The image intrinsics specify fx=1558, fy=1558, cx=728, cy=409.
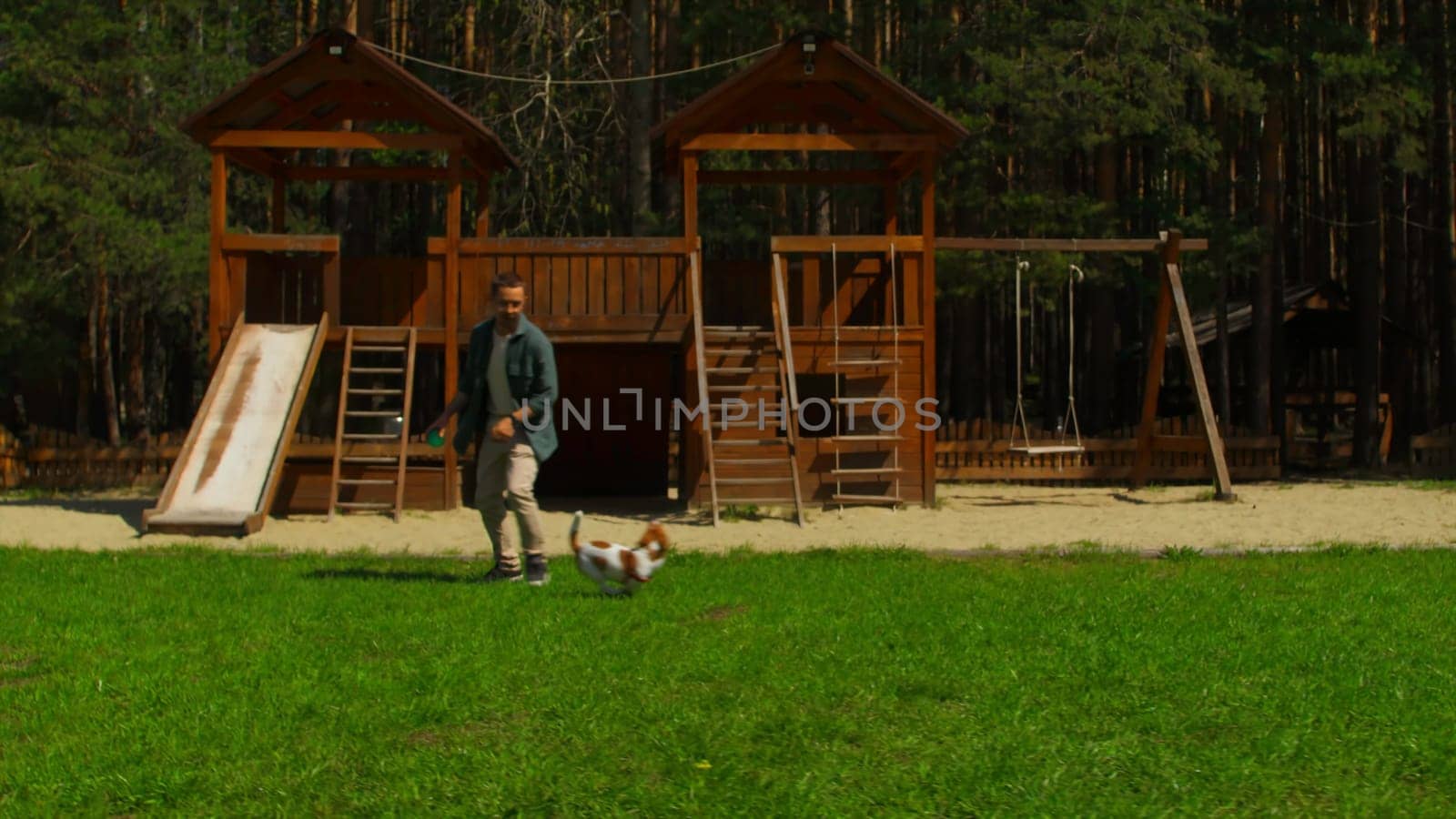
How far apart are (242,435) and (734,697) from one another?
9969 millimetres

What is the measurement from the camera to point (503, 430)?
922 cm

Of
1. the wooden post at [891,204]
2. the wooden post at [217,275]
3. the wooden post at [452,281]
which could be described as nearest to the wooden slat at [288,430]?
the wooden post at [217,275]

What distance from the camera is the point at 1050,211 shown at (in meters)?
22.9

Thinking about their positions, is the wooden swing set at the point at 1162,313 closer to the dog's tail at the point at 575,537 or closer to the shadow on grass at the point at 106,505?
the dog's tail at the point at 575,537

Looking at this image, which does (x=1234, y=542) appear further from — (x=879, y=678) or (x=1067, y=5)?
(x=1067, y=5)

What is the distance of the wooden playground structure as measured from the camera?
16031 millimetres

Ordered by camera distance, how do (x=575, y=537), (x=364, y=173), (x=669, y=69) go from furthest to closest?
(x=669, y=69) < (x=364, y=173) < (x=575, y=537)

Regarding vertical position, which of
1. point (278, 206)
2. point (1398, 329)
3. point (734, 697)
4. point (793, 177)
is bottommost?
point (734, 697)

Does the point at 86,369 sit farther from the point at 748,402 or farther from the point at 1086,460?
the point at 1086,460

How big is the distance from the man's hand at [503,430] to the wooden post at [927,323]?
783 cm

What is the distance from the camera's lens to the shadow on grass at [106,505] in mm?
15398

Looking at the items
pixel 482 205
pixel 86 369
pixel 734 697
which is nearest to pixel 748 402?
pixel 482 205

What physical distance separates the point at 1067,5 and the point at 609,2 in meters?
10.7

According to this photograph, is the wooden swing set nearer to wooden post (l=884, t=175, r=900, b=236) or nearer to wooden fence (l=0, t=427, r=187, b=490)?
wooden post (l=884, t=175, r=900, b=236)
